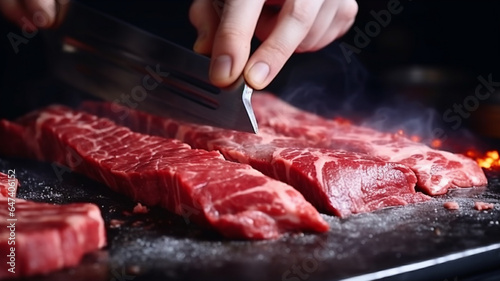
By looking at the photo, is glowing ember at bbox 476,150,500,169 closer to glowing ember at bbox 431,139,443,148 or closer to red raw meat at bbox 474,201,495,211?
glowing ember at bbox 431,139,443,148

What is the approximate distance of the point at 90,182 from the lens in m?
3.29

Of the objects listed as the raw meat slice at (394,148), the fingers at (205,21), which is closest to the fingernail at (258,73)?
the fingers at (205,21)

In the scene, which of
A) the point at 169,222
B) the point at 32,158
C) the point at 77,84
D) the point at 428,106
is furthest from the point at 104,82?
the point at 428,106

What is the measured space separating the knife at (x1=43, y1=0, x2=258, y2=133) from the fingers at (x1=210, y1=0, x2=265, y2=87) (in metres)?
0.20

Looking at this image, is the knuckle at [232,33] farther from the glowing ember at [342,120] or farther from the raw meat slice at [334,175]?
the glowing ember at [342,120]

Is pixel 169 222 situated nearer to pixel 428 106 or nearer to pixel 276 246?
pixel 276 246

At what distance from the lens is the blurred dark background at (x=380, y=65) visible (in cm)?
493

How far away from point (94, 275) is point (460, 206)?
1.81 metres

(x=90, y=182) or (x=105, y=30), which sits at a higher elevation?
(x=105, y=30)

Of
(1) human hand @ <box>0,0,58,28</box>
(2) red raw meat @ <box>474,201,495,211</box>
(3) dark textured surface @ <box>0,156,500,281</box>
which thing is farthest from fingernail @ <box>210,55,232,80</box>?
(1) human hand @ <box>0,0,58,28</box>

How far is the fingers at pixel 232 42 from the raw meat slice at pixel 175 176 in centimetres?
44

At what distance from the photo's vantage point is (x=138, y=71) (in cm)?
372

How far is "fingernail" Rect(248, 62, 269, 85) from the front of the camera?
273 centimetres

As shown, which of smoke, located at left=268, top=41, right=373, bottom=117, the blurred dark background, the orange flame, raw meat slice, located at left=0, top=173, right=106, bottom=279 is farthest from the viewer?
smoke, located at left=268, top=41, right=373, bottom=117
